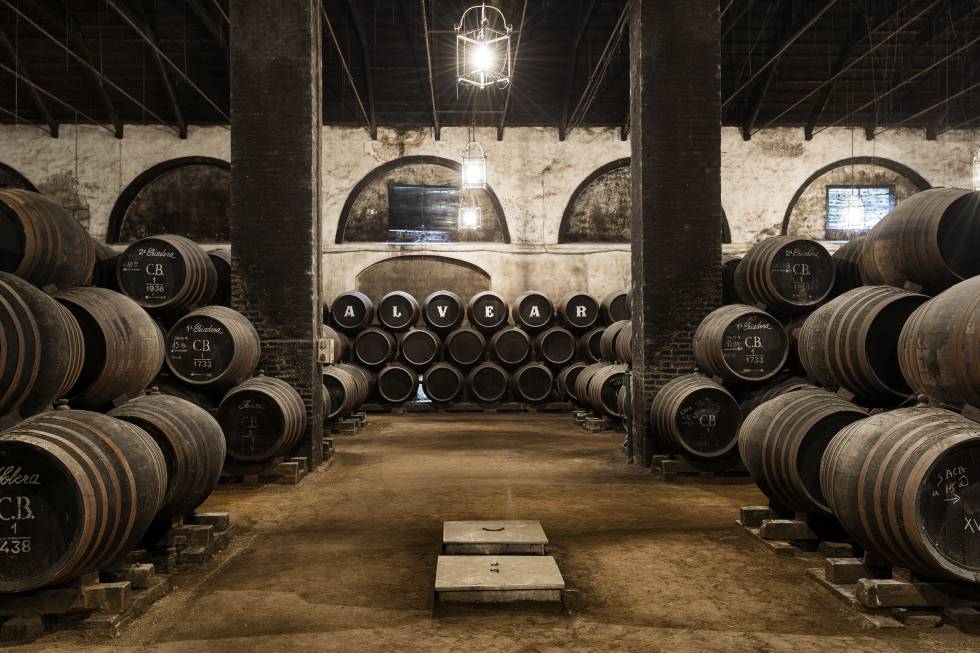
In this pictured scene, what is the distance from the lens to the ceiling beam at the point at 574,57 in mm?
12845

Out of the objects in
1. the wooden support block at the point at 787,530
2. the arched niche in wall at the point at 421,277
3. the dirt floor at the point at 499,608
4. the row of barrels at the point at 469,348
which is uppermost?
the arched niche in wall at the point at 421,277

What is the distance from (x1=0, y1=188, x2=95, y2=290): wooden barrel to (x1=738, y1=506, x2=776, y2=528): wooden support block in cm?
467

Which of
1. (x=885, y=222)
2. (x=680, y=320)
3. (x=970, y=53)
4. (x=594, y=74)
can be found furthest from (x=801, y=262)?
(x=970, y=53)

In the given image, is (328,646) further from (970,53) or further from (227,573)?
(970,53)

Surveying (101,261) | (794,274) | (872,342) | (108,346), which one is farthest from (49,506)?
(794,274)

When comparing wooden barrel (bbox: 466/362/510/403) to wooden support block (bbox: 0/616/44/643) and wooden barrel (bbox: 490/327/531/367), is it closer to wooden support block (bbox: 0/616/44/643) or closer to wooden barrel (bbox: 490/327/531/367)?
wooden barrel (bbox: 490/327/531/367)

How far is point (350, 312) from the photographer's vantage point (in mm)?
13391

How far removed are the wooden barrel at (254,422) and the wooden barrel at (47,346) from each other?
10.3 feet

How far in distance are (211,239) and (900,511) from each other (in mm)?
15256

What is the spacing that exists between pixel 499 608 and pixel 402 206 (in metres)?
13.5

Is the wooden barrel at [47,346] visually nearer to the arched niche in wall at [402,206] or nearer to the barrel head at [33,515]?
the barrel head at [33,515]

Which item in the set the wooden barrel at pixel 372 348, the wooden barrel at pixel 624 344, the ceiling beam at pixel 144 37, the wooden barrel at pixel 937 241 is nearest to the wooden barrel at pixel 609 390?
the wooden barrel at pixel 624 344

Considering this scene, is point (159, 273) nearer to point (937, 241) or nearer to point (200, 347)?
point (200, 347)

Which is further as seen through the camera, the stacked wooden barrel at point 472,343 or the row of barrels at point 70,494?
the stacked wooden barrel at point 472,343
